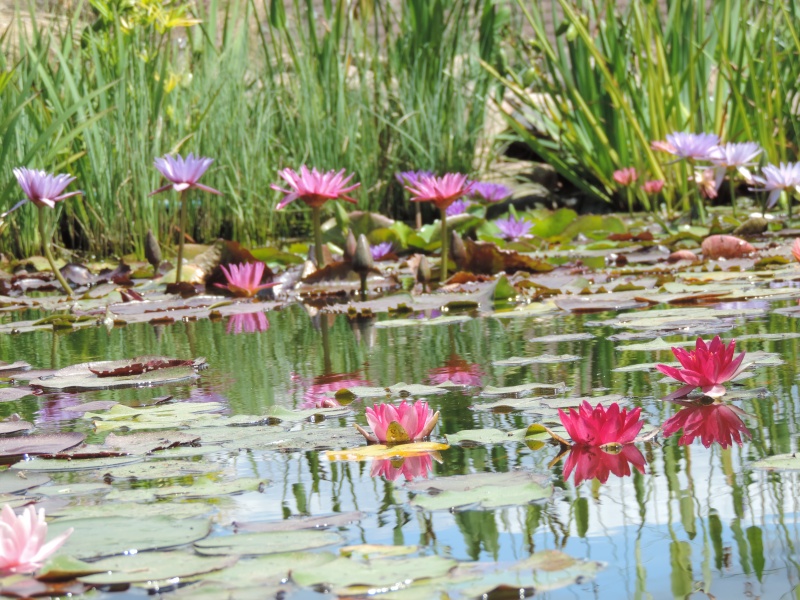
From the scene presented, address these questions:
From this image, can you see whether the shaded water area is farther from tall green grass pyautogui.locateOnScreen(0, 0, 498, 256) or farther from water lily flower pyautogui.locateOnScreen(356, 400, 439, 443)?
tall green grass pyautogui.locateOnScreen(0, 0, 498, 256)

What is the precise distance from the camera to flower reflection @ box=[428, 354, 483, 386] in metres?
1.51

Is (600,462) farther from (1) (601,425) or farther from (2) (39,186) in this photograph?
(2) (39,186)

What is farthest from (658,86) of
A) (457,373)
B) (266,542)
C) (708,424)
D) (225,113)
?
(266,542)

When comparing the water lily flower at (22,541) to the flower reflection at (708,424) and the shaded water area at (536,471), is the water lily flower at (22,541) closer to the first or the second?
the shaded water area at (536,471)

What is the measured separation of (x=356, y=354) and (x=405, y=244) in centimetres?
185

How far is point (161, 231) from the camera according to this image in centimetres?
407

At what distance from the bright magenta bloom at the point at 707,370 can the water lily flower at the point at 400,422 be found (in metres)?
0.33

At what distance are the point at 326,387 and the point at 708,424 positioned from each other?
0.59 metres

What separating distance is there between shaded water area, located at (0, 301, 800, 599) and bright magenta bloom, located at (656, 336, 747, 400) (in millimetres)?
35

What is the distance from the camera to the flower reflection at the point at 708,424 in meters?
1.08

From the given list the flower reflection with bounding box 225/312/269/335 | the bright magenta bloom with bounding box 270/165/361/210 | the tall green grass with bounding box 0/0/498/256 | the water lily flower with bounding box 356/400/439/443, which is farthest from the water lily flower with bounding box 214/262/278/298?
the water lily flower with bounding box 356/400/439/443

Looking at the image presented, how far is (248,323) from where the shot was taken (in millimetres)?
2459

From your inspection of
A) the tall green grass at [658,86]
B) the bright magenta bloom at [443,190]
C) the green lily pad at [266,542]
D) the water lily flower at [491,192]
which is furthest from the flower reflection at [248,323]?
the tall green grass at [658,86]

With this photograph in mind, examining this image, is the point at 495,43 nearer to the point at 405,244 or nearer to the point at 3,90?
the point at 405,244
